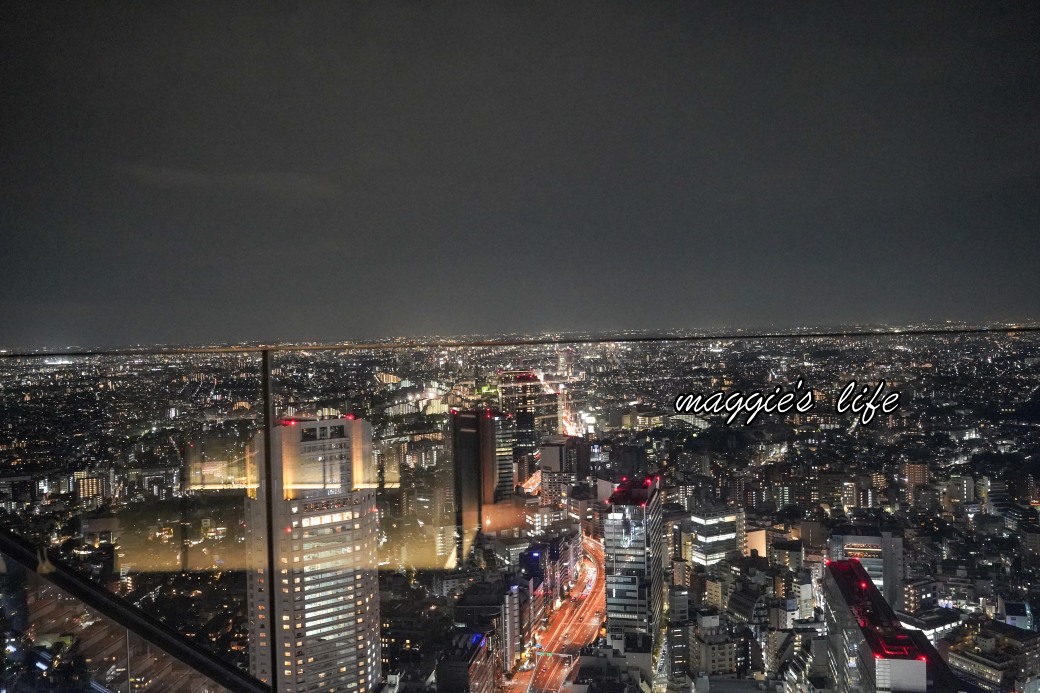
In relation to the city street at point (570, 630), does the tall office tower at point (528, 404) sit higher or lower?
higher

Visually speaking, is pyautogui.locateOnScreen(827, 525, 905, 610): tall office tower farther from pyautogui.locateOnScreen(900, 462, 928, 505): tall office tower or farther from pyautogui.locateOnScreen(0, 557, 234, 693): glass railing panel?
pyautogui.locateOnScreen(0, 557, 234, 693): glass railing panel

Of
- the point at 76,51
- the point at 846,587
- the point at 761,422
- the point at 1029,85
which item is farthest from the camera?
the point at 1029,85

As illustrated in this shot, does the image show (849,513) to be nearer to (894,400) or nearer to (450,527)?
(894,400)

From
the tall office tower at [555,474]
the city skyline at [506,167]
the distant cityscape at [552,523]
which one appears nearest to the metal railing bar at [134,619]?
the distant cityscape at [552,523]

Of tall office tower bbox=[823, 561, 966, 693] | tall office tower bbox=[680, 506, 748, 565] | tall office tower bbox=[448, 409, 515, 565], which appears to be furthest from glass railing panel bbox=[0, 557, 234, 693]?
tall office tower bbox=[823, 561, 966, 693]

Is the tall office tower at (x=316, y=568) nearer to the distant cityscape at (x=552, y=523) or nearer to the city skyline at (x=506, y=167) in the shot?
the distant cityscape at (x=552, y=523)

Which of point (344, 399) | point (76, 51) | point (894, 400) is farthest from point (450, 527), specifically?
point (76, 51)
